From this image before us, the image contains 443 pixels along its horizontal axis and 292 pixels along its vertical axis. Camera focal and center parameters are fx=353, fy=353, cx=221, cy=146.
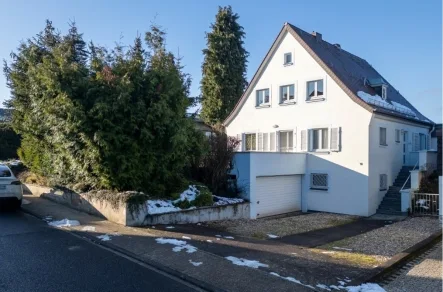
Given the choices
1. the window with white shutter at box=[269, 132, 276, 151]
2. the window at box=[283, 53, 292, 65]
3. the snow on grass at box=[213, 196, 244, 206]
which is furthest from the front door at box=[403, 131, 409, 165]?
the snow on grass at box=[213, 196, 244, 206]

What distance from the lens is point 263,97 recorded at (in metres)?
20.9

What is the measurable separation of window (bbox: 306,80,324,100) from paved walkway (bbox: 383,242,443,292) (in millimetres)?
11494

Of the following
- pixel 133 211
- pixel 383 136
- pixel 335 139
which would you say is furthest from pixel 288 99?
pixel 133 211

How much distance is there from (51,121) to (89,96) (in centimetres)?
148

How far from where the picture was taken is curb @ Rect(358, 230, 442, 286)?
21.8 feet

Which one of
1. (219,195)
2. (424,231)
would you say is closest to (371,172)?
(424,231)

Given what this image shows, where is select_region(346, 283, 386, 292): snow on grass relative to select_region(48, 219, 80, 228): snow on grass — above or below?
below

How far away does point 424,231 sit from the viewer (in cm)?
1215

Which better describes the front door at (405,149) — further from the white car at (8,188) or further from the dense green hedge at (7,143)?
the dense green hedge at (7,143)

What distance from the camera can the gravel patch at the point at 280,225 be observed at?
11.3 meters

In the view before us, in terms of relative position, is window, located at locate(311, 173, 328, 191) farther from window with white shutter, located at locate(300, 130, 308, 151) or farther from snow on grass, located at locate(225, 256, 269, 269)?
snow on grass, located at locate(225, 256, 269, 269)

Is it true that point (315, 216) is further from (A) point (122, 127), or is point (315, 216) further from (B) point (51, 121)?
(B) point (51, 121)

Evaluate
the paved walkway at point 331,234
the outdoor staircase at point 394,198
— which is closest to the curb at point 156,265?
A: the paved walkway at point 331,234

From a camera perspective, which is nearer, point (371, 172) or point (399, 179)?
point (371, 172)
